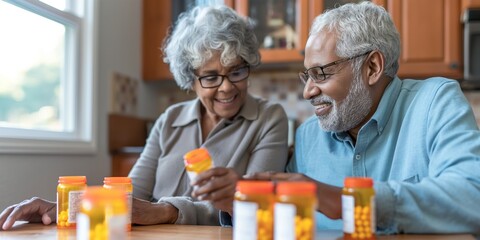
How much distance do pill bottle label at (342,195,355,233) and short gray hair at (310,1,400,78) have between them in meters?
0.57

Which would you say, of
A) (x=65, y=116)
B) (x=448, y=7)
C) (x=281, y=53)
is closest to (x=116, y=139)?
(x=65, y=116)

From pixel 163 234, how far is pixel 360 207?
0.47m

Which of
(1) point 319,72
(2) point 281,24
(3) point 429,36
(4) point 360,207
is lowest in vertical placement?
(4) point 360,207

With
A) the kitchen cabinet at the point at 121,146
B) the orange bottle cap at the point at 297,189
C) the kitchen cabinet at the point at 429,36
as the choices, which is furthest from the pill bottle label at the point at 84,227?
the kitchen cabinet at the point at 429,36

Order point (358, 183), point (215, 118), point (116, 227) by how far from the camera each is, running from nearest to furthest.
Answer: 1. point (116, 227)
2. point (358, 183)
3. point (215, 118)

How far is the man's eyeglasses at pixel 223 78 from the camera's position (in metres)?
1.79

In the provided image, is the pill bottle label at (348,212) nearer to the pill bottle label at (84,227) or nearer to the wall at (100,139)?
the pill bottle label at (84,227)

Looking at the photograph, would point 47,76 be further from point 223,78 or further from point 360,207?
point 360,207

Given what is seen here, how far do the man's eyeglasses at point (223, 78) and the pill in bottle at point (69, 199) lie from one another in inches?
25.6

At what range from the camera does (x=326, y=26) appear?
1499 millimetres

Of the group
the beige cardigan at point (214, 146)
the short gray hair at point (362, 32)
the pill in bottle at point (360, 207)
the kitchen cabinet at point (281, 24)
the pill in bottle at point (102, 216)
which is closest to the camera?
the pill in bottle at point (102, 216)

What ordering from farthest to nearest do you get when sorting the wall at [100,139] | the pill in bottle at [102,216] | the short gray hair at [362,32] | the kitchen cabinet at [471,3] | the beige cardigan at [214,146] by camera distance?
the kitchen cabinet at [471,3]
the wall at [100,139]
the beige cardigan at [214,146]
the short gray hair at [362,32]
the pill in bottle at [102,216]

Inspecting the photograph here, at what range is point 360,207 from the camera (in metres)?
1.00

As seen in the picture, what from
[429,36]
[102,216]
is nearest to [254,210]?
[102,216]
